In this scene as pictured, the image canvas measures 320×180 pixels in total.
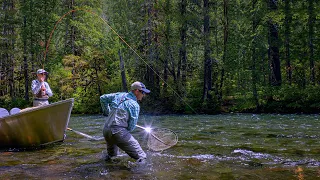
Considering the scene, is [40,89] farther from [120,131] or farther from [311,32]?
[311,32]

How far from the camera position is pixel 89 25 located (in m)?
29.4

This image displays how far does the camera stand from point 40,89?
8773 millimetres

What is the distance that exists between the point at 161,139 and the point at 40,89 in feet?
12.2

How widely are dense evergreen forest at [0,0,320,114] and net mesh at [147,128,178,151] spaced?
12.9m

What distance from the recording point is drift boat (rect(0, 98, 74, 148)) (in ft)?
25.1

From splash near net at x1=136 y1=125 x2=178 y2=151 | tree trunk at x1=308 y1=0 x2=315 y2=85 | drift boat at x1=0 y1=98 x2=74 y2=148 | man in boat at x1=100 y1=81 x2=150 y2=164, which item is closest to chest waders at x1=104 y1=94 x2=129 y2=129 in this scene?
man in boat at x1=100 y1=81 x2=150 y2=164

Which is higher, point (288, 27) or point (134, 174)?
point (288, 27)

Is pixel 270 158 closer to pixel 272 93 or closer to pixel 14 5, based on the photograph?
pixel 272 93

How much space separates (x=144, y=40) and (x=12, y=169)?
917 inches

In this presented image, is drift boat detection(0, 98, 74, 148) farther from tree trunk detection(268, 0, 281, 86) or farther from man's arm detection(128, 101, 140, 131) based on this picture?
tree trunk detection(268, 0, 281, 86)

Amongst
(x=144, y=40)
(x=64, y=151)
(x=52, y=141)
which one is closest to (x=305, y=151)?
(x=64, y=151)

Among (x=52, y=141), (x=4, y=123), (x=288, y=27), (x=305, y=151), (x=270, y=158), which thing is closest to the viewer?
(x=270, y=158)

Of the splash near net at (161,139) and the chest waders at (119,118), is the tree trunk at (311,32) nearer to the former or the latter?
the splash near net at (161,139)

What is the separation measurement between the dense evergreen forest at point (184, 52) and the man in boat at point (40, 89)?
34.3ft
